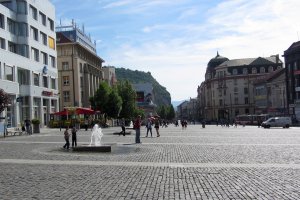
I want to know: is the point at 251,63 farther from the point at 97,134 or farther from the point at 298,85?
the point at 97,134

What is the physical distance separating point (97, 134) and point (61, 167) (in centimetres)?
1286

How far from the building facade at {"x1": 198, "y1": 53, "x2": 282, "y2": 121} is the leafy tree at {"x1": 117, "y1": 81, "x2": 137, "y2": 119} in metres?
48.5

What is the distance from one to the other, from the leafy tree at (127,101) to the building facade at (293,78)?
29857mm

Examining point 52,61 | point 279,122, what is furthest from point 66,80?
point 279,122

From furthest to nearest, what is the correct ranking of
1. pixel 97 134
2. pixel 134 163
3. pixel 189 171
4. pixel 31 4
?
pixel 31 4 < pixel 97 134 < pixel 134 163 < pixel 189 171

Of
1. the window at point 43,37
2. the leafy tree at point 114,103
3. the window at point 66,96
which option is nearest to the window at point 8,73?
the window at point 43,37

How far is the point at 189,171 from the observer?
13062mm

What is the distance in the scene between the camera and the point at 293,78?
7781cm

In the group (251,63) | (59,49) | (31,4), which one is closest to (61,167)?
(31,4)

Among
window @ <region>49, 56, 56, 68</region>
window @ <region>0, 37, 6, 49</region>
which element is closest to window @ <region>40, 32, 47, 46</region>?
window @ <region>49, 56, 56, 68</region>

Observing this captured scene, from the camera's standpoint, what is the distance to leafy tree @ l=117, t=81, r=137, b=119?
8127 cm

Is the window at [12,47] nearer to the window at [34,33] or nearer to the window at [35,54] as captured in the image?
the window at [35,54]

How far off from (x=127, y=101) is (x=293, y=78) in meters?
31.5

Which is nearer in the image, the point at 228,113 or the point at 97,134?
the point at 97,134
